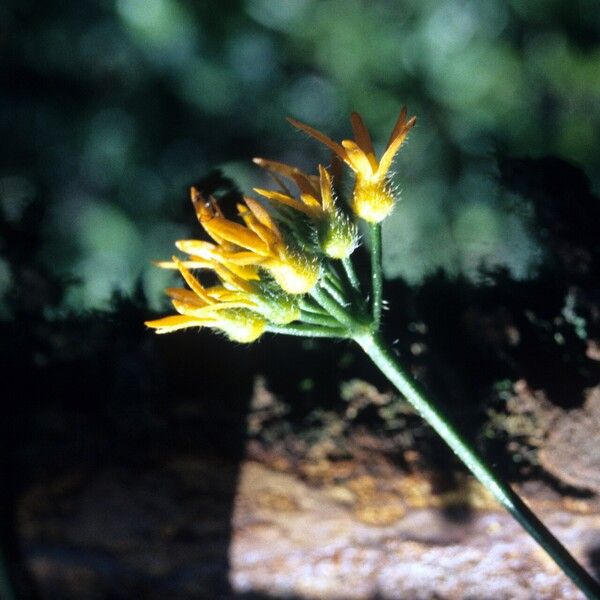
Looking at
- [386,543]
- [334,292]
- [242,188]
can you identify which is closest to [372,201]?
[334,292]

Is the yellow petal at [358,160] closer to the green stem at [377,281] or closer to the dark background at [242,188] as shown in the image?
the green stem at [377,281]

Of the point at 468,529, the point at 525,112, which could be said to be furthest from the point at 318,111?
the point at 468,529

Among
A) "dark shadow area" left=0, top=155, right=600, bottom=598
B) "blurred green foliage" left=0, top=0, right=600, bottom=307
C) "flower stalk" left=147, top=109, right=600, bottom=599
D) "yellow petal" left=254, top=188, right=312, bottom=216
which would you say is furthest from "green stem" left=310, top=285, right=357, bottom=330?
"blurred green foliage" left=0, top=0, right=600, bottom=307

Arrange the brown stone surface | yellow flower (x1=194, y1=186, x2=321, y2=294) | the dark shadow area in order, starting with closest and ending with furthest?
yellow flower (x1=194, y1=186, x2=321, y2=294) < the brown stone surface < the dark shadow area

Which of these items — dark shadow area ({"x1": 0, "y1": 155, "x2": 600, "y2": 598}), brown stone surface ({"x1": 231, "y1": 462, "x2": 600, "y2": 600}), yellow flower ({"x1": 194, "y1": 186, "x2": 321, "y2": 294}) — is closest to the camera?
yellow flower ({"x1": 194, "y1": 186, "x2": 321, "y2": 294})

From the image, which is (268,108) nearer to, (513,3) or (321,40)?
(321,40)

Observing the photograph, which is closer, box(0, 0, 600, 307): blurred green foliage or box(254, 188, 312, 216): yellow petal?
box(254, 188, 312, 216): yellow petal

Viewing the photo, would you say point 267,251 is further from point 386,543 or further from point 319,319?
point 386,543

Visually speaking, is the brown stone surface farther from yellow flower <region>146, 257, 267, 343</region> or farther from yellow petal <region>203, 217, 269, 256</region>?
yellow petal <region>203, 217, 269, 256</region>

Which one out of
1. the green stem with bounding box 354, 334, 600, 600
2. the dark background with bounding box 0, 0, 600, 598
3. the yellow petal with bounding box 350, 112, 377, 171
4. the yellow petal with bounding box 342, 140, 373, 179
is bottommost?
the green stem with bounding box 354, 334, 600, 600
